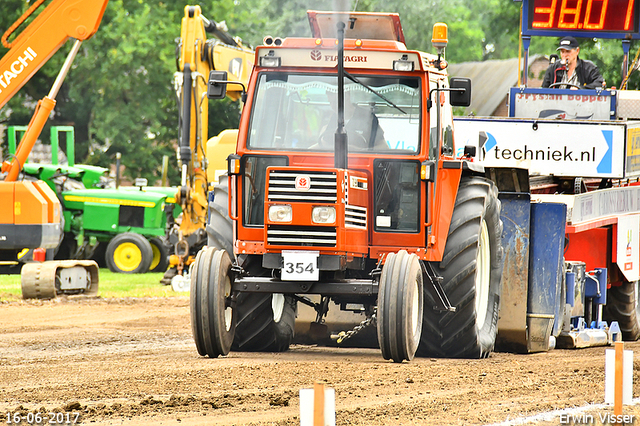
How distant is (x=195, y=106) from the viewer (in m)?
18.5

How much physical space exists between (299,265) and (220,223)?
4.06ft

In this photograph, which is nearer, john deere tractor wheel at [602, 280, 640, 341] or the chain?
the chain

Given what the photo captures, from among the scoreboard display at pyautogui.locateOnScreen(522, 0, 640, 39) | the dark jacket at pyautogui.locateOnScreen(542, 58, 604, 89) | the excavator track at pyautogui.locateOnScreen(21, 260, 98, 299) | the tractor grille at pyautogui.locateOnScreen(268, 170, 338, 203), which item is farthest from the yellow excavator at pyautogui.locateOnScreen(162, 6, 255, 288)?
the tractor grille at pyautogui.locateOnScreen(268, 170, 338, 203)

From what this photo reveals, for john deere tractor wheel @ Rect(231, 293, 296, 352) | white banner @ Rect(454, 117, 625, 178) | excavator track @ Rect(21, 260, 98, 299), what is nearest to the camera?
john deere tractor wheel @ Rect(231, 293, 296, 352)

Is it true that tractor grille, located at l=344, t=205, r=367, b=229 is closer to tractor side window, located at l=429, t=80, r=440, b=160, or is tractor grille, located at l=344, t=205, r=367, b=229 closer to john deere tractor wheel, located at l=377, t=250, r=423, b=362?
john deere tractor wheel, located at l=377, t=250, r=423, b=362

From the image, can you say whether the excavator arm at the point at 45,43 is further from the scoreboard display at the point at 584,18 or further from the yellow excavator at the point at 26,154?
the scoreboard display at the point at 584,18

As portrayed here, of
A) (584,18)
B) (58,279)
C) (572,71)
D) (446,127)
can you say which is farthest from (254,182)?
(584,18)

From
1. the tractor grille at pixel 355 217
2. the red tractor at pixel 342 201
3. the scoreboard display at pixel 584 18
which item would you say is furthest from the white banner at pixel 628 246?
the tractor grille at pixel 355 217

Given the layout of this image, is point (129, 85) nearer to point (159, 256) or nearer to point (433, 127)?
point (159, 256)

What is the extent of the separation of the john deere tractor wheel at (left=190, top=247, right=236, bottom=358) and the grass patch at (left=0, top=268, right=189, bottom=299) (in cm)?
869

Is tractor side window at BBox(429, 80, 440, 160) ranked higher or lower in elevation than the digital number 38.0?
lower

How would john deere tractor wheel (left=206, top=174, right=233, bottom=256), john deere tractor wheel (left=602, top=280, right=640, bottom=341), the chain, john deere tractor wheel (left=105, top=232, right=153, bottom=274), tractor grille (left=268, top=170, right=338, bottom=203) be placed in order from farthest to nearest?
john deere tractor wheel (left=105, top=232, right=153, bottom=274) < john deere tractor wheel (left=602, top=280, right=640, bottom=341) < john deere tractor wheel (left=206, top=174, right=233, bottom=256) < the chain < tractor grille (left=268, top=170, right=338, bottom=203)

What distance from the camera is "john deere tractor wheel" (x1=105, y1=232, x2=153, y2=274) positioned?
22219mm

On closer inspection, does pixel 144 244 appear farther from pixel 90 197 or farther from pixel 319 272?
pixel 319 272
